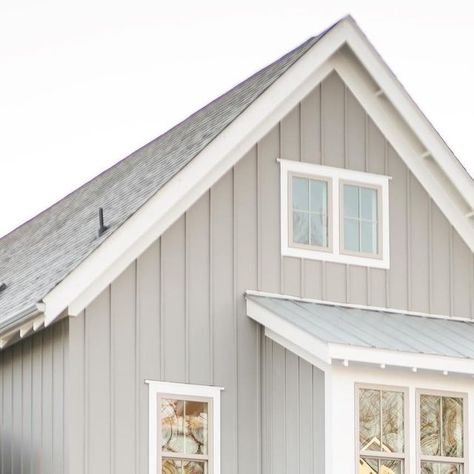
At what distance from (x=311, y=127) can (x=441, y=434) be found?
4350mm

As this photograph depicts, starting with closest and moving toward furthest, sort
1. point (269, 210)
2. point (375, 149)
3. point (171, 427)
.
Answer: point (171, 427)
point (269, 210)
point (375, 149)

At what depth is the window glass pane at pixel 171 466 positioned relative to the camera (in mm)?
19672

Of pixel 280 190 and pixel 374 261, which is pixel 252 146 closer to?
pixel 280 190

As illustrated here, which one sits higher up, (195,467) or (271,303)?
(271,303)

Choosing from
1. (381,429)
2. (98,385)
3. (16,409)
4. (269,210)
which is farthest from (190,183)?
(381,429)

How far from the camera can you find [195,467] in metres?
19.9

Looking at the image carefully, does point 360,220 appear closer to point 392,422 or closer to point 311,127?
point 311,127

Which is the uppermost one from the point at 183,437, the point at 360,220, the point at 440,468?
the point at 360,220

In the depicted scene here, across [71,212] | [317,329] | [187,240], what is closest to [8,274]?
[71,212]

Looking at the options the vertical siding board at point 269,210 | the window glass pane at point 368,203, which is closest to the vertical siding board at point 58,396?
the vertical siding board at point 269,210

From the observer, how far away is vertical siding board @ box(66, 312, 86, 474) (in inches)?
747

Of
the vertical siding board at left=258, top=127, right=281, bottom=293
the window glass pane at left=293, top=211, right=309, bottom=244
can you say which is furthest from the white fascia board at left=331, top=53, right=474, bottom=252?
the window glass pane at left=293, top=211, right=309, bottom=244

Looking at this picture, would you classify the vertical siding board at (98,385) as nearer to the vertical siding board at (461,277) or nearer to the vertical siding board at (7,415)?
the vertical siding board at (7,415)

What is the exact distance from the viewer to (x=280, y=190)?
2123cm
